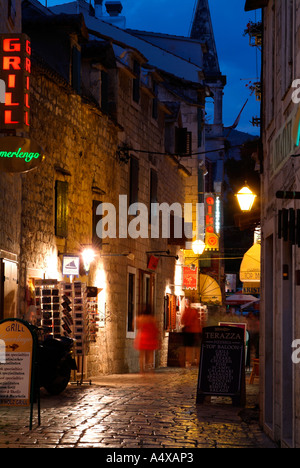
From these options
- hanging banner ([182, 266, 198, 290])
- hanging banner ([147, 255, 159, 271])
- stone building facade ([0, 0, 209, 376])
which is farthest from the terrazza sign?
hanging banner ([182, 266, 198, 290])

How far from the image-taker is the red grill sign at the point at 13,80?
1355cm

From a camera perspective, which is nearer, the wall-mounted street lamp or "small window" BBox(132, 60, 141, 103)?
the wall-mounted street lamp

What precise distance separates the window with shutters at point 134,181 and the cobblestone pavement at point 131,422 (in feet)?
30.6

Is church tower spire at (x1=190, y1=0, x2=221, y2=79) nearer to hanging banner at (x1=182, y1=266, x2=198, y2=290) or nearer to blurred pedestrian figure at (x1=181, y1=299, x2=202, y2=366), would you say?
hanging banner at (x1=182, y1=266, x2=198, y2=290)

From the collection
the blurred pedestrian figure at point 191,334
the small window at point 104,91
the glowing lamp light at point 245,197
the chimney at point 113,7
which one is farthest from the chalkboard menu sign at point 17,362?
the chimney at point 113,7

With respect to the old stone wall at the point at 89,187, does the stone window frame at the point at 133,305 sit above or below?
below

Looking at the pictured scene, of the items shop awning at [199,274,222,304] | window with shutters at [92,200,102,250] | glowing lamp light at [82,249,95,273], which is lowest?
shop awning at [199,274,222,304]

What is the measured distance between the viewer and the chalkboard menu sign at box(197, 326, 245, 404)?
13.0 meters

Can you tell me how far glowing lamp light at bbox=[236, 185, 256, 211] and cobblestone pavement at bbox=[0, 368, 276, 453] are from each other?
3.52 m

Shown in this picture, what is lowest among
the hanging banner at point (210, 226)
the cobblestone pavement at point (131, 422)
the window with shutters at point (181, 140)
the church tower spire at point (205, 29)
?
the cobblestone pavement at point (131, 422)

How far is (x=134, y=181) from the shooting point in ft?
79.9

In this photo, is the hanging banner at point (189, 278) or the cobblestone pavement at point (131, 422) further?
the hanging banner at point (189, 278)

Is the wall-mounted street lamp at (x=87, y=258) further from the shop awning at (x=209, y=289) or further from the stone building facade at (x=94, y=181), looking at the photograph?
the shop awning at (x=209, y=289)

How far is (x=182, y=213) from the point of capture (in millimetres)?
32594
